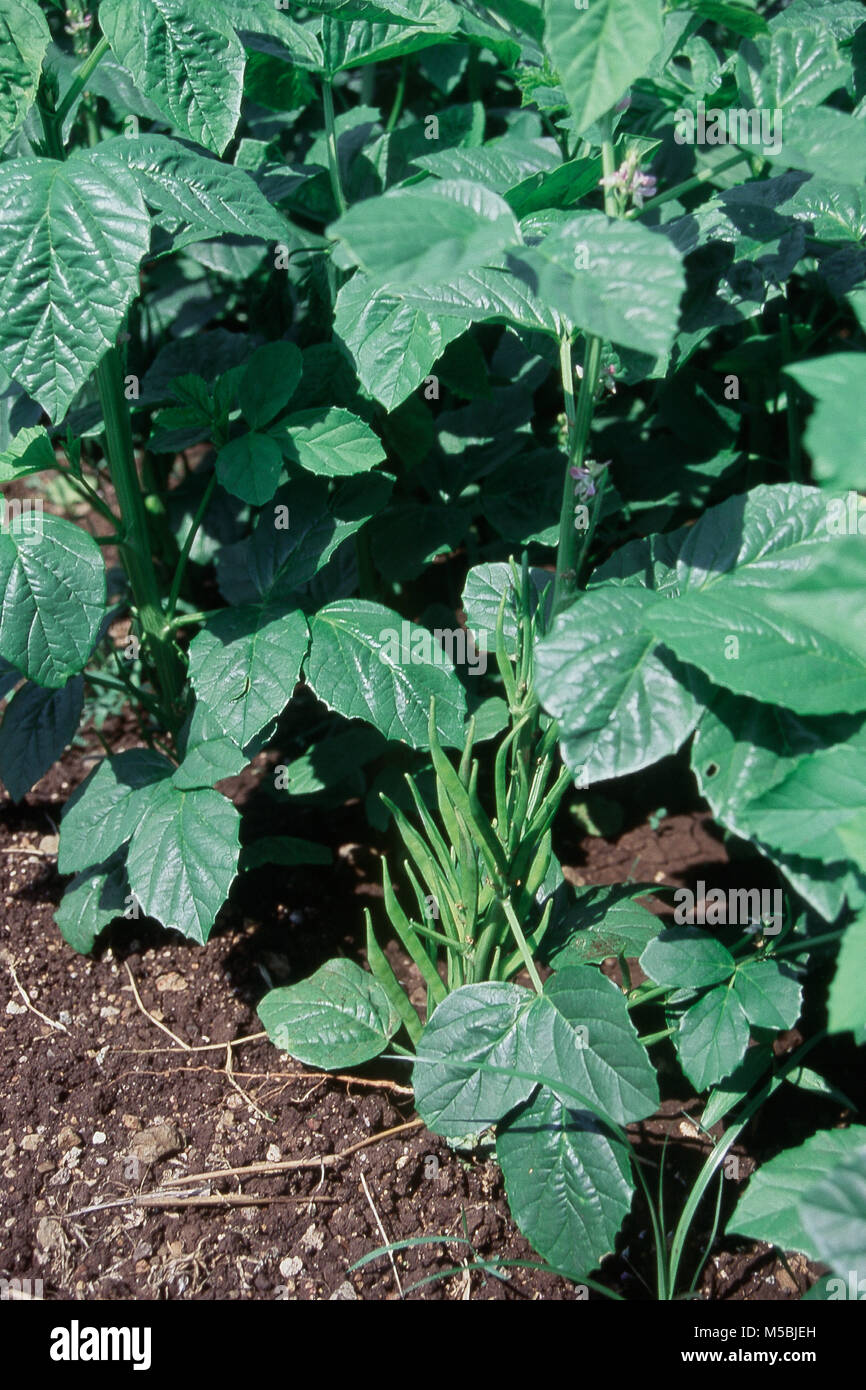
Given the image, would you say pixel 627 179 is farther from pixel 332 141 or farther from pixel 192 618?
pixel 192 618

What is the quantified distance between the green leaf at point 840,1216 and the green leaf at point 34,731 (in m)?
1.27

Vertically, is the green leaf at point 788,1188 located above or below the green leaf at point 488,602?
below

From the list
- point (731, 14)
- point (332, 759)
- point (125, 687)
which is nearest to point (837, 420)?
point (731, 14)

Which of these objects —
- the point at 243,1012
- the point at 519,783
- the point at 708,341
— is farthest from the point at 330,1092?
the point at 708,341

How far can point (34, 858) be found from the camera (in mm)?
2096

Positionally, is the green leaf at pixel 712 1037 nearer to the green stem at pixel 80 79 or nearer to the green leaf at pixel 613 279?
the green leaf at pixel 613 279

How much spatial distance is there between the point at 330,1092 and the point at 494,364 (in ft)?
4.35

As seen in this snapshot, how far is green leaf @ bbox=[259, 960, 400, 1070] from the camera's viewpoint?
1.64 m

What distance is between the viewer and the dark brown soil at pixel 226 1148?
1.55m

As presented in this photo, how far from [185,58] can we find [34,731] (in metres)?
1.00

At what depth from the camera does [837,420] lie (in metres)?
0.99

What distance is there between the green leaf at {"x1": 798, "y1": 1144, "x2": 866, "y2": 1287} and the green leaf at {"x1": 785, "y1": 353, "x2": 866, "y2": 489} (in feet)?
2.14

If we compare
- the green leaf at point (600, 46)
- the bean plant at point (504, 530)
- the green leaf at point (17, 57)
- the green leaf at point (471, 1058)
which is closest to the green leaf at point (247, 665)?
the bean plant at point (504, 530)

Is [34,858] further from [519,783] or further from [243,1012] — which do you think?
[519,783]
